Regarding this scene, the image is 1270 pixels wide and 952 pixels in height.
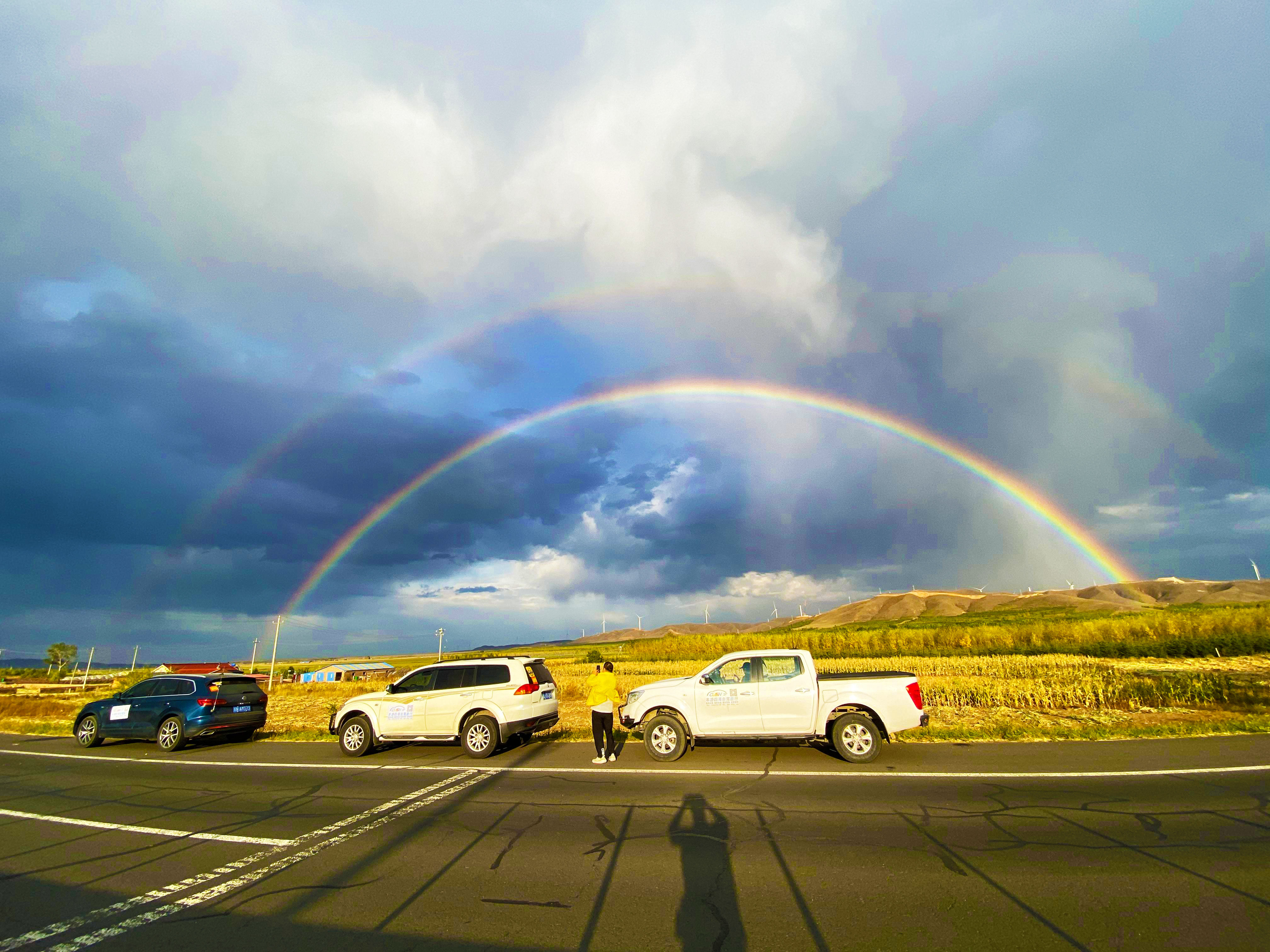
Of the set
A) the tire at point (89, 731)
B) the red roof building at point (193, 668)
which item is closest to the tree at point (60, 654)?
the red roof building at point (193, 668)

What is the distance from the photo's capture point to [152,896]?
610 centimetres

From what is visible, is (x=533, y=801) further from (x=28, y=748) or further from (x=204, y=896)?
(x=28, y=748)

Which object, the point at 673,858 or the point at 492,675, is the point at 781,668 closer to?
the point at 673,858

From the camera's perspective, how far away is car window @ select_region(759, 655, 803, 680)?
11.8 m

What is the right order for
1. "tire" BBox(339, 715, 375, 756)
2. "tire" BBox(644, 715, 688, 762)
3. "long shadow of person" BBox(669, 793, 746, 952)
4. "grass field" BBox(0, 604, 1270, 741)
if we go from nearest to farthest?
"long shadow of person" BBox(669, 793, 746, 952) < "tire" BBox(644, 715, 688, 762) < "tire" BBox(339, 715, 375, 756) < "grass field" BBox(0, 604, 1270, 741)

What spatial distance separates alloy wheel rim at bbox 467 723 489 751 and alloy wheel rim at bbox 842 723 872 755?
6.98 m

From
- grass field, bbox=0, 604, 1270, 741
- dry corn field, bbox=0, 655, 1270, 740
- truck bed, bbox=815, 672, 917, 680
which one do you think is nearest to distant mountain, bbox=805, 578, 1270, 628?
grass field, bbox=0, 604, 1270, 741

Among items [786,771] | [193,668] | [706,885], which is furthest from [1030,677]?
[193,668]

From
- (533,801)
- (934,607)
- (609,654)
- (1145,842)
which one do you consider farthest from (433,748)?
(934,607)

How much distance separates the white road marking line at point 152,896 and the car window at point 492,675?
15.1 feet

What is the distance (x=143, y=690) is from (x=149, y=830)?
10.9m

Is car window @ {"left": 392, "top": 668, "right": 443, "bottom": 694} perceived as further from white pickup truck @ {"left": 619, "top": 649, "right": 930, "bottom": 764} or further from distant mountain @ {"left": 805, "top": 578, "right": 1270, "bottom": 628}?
distant mountain @ {"left": 805, "top": 578, "right": 1270, "bottom": 628}

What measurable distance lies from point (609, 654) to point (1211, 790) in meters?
76.4

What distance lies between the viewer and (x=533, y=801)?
9.16 metres
